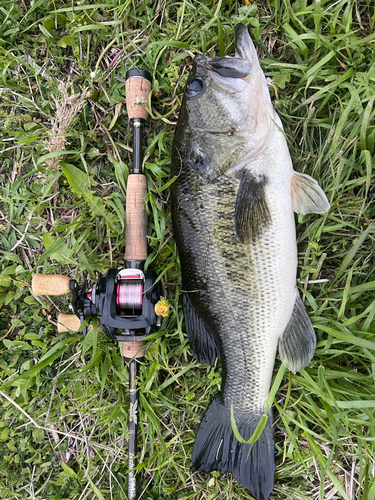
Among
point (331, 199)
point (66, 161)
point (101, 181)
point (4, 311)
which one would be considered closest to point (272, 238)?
point (331, 199)

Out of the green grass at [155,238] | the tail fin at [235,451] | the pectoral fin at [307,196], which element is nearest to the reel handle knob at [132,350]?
the green grass at [155,238]

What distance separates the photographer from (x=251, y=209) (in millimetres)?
1826

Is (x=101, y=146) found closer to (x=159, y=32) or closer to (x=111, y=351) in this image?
(x=159, y=32)

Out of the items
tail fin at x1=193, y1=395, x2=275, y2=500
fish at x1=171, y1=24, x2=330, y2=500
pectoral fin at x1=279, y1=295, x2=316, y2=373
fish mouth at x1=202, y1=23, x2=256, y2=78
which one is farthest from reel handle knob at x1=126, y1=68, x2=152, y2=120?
tail fin at x1=193, y1=395, x2=275, y2=500

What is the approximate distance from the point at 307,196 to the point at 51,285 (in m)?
1.68

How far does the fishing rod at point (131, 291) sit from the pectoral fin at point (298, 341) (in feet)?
2.60

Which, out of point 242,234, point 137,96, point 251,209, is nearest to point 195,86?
point 137,96

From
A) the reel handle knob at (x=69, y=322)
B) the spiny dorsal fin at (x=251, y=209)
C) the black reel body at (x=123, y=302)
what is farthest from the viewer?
the reel handle knob at (x=69, y=322)

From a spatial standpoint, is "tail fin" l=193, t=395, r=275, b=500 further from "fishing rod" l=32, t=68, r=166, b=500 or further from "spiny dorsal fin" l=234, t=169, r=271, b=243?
"spiny dorsal fin" l=234, t=169, r=271, b=243

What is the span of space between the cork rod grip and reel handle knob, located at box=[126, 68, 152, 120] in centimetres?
42

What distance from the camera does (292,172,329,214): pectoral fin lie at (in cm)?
185

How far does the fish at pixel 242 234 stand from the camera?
1.84 m

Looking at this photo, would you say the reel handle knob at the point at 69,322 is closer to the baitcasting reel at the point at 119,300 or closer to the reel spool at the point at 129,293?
the baitcasting reel at the point at 119,300

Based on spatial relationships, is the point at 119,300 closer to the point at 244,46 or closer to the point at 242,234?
the point at 242,234
